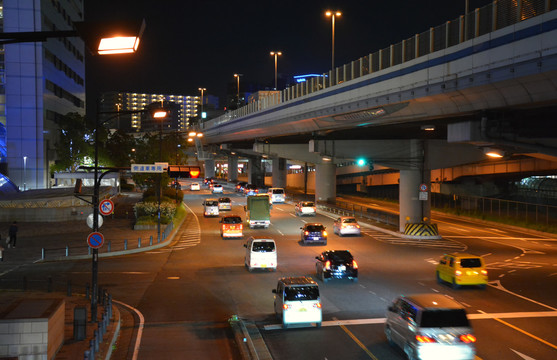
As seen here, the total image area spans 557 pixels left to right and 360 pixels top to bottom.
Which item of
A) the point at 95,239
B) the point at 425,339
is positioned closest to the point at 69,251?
the point at 95,239

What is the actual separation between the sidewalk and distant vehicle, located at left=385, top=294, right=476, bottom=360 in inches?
304

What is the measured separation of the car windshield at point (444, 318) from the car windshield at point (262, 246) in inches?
564

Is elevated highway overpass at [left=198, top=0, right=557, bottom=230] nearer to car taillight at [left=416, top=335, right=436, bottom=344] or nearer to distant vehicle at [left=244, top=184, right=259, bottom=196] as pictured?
car taillight at [left=416, top=335, right=436, bottom=344]

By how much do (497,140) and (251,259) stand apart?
13682 mm

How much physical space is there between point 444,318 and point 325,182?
57.6 m

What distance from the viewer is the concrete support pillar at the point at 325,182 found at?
229 feet

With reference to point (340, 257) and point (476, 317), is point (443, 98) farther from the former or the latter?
point (476, 317)

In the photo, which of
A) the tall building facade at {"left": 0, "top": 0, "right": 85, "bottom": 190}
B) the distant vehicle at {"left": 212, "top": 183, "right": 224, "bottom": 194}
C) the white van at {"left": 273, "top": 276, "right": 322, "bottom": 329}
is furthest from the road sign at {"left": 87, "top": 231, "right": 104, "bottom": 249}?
the distant vehicle at {"left": 212, "top": 183, "right": 224, "bottom": 194}

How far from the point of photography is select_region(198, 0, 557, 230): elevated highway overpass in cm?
1894

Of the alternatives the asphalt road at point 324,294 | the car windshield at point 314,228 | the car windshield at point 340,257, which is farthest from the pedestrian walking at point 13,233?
the car windshield at point 340,257

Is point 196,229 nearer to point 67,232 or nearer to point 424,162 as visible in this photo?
point 67,232

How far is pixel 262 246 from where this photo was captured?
26141 mm

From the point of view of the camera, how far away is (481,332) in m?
15.5

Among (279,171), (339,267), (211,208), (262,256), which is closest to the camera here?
(339,267)
